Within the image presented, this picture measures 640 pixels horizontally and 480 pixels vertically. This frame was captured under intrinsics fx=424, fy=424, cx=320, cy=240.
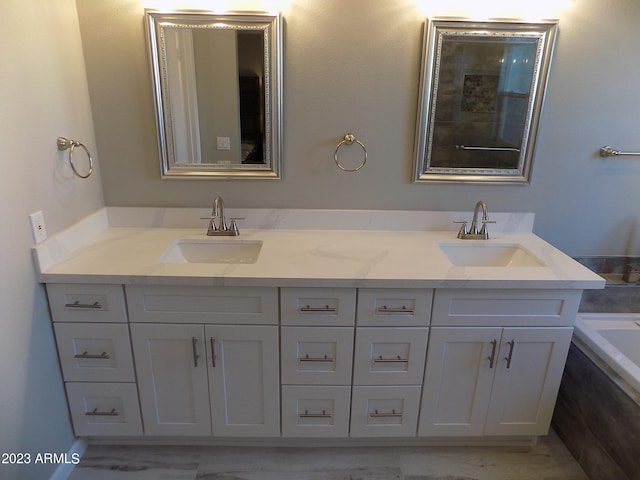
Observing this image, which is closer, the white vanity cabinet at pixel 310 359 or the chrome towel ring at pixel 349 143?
the white vanity cabinet at pixel 310 359

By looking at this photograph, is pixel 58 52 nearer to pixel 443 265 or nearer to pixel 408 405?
pixel 443 265

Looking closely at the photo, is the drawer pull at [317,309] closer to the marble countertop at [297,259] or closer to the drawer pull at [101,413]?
the marble countertop at [297,259]

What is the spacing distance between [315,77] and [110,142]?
949mm

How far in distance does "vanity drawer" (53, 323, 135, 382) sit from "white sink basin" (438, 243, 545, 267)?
4.50 feet

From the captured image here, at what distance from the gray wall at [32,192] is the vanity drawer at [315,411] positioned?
0.88 m

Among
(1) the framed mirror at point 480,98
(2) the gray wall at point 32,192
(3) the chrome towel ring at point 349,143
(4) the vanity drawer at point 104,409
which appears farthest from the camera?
(3) the chrome towel ring at point 349,143

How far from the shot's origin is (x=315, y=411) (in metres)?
1.73

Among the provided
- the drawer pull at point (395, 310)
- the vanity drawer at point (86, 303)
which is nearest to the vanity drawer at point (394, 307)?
the drawer pull at point (395, 310)

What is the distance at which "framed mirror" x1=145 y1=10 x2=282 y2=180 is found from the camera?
1.74 metres

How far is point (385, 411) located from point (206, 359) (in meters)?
0.75

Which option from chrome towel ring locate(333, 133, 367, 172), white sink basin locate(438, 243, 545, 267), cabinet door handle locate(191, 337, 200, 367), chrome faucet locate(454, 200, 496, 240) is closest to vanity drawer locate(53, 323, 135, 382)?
cabinet door handle locate(191, 337, 200, 367)

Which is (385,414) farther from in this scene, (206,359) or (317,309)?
(206,359)

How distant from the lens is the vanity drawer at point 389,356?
63.2 inches

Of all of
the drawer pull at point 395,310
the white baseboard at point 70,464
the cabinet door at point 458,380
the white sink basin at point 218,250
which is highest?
the white sink basin at point 218,250
